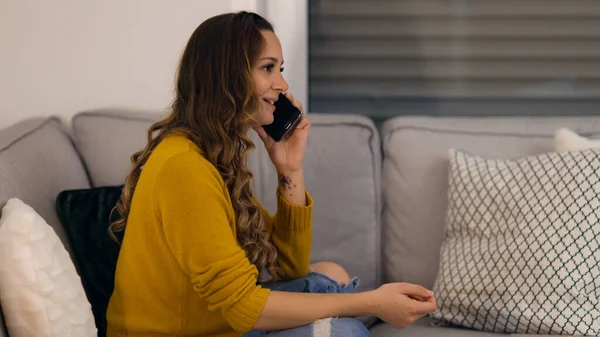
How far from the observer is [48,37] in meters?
2.23

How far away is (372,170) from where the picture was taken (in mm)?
2129

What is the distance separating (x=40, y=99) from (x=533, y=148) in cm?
136

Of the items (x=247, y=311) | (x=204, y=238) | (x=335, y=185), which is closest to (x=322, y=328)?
(x=247, y=311)

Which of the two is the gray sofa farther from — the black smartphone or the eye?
the eye

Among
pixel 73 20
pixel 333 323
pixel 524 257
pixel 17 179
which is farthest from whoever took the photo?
pixel 73 20

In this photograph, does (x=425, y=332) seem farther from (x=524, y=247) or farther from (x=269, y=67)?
(x=269, y=67)

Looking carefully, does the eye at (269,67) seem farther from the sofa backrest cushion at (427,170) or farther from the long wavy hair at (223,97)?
the sofa backrest cushion at (427,170)

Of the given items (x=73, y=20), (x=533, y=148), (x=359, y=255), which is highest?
(x=73, y=20)

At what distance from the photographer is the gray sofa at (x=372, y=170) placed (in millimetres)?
2062

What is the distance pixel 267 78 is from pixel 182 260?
0.40 m

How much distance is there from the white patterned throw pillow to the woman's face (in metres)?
0.59

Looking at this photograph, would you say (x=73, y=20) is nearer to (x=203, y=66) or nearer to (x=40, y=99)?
(x=40, y=99)

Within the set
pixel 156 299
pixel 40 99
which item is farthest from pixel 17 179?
pixel 40 99

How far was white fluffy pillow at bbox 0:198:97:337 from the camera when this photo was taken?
1.38 m
